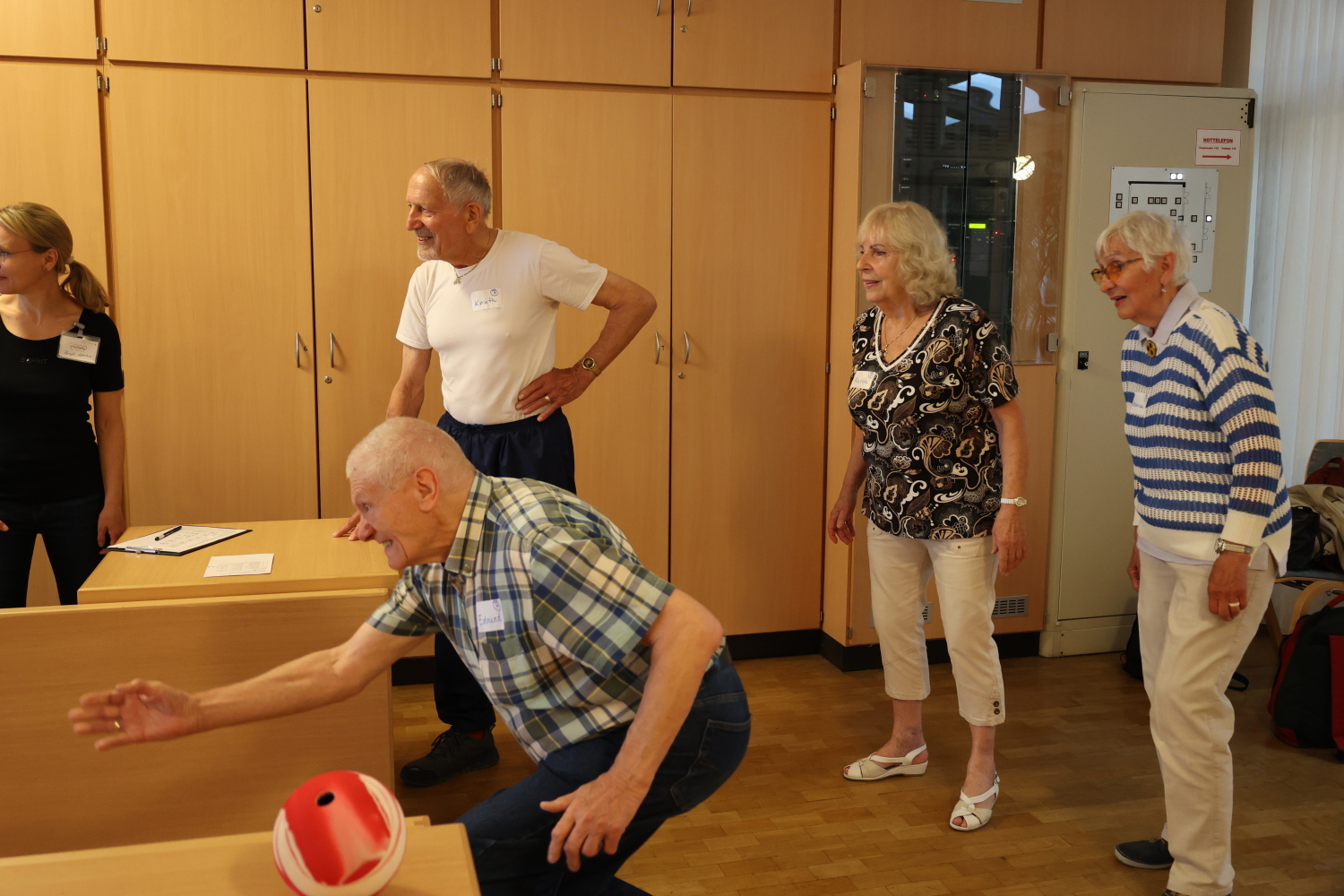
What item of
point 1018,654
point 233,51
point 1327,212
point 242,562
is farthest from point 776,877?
point 1327,212

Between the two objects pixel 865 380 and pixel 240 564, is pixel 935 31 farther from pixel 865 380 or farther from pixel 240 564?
pixel 240 564

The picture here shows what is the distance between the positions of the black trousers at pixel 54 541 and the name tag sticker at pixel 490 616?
1.64 metres

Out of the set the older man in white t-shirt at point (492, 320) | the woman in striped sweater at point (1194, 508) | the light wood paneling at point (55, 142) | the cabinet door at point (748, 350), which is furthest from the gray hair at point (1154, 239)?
the light wood paneling at point (55, 142)

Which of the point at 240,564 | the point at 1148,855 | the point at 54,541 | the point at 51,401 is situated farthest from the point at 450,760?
the point at 1148,855

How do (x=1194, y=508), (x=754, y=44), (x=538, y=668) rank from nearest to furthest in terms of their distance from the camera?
(x=538, y=668)
(x=1194, y=508)
(x=754, y=44)

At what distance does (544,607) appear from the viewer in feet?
5.20

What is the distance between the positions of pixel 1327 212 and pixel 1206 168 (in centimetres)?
60

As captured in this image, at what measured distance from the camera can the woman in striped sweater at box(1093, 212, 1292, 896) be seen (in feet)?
7.29

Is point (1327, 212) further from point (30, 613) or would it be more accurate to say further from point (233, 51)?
point (30, 613)

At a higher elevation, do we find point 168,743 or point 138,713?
point 138,713

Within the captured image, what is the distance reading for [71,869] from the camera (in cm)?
136

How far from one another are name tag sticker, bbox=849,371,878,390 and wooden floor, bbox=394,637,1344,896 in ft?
3.76

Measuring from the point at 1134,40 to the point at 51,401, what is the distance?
154 inches

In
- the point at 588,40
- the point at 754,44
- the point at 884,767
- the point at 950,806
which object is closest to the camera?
the point at 950,806
